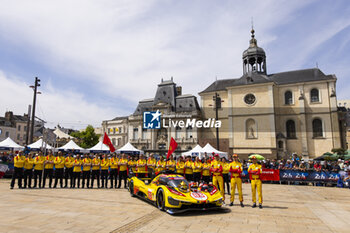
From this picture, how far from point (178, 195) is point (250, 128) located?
4010 cm

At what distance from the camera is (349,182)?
A: 52.4ft

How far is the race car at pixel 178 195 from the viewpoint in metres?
7.49

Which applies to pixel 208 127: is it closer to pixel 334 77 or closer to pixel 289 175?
pixel 334 77

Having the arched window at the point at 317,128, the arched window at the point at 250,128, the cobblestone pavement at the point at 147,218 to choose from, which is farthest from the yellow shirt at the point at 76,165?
the arched window at the point at 317,128

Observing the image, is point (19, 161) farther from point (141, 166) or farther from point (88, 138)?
point (88, 138)

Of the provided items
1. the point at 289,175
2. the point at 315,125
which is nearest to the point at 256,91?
the point at 315,125

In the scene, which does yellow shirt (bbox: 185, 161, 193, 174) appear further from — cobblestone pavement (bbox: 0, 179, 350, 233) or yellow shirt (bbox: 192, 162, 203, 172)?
cobblestone pavement (bbox: 0, 179, 350, 233)

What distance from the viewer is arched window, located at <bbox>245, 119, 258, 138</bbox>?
4439 cm

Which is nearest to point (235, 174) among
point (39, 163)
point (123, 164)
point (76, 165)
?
point (123, 164)

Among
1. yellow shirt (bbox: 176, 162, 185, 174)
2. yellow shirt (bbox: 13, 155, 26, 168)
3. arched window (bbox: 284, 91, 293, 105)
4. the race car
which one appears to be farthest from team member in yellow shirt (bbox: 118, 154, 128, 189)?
arched window (bbox: 284, 91, 293, 105)

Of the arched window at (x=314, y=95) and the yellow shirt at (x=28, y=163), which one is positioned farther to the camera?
the arched window at (x=314, y=95)

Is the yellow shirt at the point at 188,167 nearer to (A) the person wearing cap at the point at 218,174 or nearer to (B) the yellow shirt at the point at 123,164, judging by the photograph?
(A) the person wearing cap at the point at 218,174

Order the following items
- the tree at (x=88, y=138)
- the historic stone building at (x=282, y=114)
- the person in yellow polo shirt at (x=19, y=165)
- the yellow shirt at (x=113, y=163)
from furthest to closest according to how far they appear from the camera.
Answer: the tree at (x=88, y=138) → the historic stone building at (x=282, y=114) → the yellow shirt at (x=113, y=163) → the person in yellow polo shirt at (x=19, y=165)

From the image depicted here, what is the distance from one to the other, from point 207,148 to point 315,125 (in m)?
28.3
